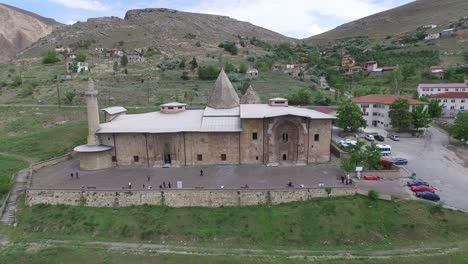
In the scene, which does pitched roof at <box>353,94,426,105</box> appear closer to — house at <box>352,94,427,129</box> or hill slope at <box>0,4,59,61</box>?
house at <box>352,94,427,129</box>

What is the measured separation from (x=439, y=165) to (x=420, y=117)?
15.1 m

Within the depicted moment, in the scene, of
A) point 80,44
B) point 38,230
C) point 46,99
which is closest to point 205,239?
point 38,230

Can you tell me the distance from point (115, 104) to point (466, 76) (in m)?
88.5

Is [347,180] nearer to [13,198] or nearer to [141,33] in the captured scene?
[13,198]

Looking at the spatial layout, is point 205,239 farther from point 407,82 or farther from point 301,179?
point 407,82

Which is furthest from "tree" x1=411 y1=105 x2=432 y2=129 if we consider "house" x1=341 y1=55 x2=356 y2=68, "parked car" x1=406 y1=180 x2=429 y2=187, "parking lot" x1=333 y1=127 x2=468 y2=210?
"house" x1=341 y1=55 x2=356 y2=68

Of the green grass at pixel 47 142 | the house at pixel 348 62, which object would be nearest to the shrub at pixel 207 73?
the green grass at pixel 47 142

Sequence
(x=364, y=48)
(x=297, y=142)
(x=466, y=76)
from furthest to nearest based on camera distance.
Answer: (x=364, y=48) < (x=466, y=76) < (x=297, y=142)

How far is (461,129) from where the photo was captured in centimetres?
4178

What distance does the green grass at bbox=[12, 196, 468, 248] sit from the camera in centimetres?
2412

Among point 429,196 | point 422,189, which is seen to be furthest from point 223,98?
point 429,196

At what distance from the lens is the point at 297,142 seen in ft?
116

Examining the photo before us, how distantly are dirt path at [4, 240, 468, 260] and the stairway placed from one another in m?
5.43

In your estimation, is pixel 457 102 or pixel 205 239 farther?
pixel 457 102
